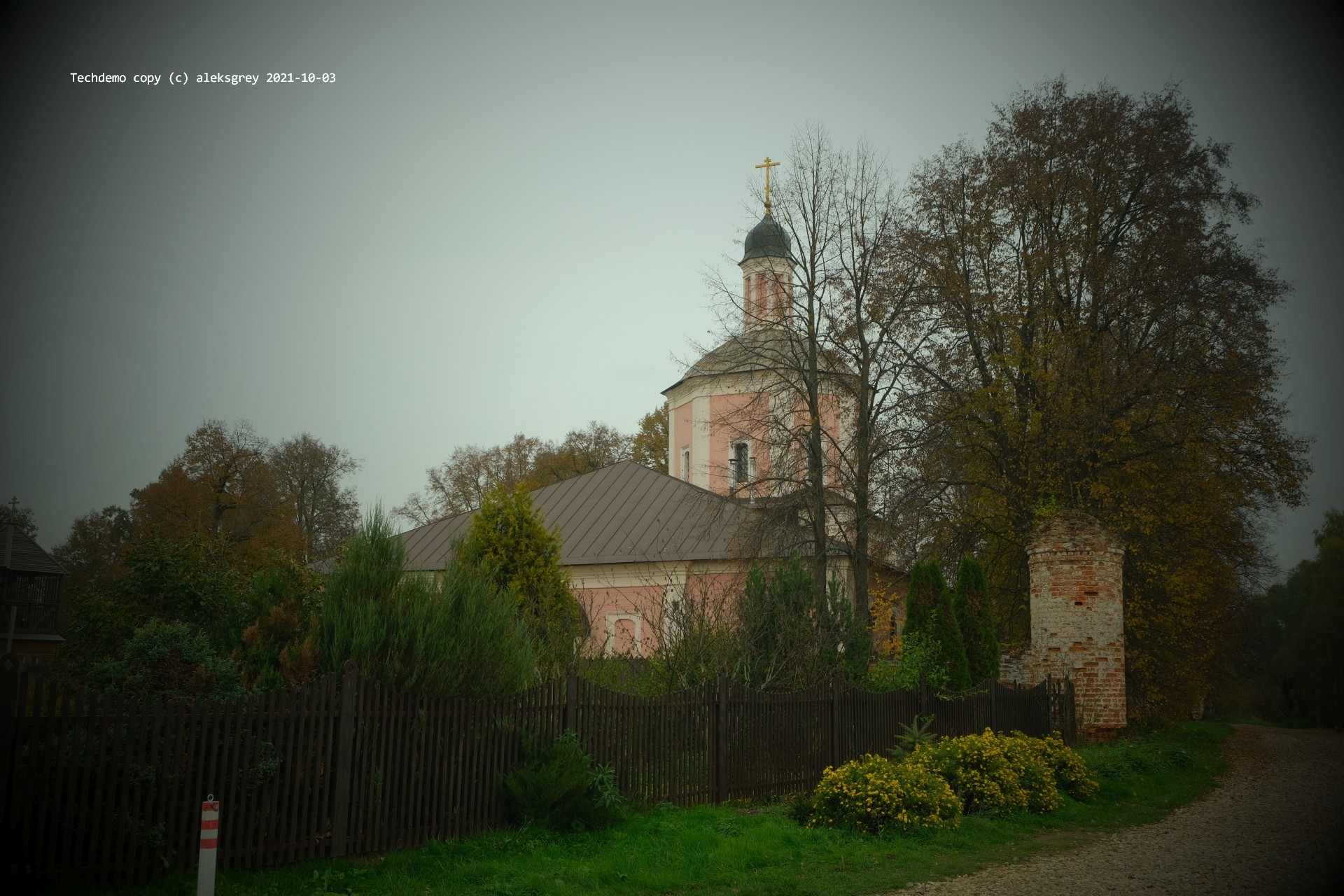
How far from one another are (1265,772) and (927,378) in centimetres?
966

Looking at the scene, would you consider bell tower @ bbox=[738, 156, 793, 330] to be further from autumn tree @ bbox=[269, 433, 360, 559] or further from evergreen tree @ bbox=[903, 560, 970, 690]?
autumn tree @ bbox=[269, 433, 360, 559]

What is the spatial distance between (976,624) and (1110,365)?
5627 mm

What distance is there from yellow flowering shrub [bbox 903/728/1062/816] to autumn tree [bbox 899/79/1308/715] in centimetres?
739

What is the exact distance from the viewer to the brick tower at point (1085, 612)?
610 inches

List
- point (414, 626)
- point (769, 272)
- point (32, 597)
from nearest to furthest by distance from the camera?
point (414, 626), point (769, 272), point (32, 597)

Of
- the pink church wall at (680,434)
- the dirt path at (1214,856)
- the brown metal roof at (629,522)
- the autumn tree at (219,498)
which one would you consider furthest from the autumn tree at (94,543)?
the dirt path at (1214,856)

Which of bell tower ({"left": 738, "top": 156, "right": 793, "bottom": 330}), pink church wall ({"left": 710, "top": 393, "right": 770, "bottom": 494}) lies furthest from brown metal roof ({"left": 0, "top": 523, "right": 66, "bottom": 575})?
bell tower ({"left": 738, "top": 156, "right": 793, "bottom": 330})

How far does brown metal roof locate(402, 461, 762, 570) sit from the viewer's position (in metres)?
25.1

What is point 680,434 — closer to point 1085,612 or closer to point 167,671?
point 1085,612

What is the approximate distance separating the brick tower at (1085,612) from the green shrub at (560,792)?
9.53 m

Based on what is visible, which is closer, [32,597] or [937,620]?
[937,620]

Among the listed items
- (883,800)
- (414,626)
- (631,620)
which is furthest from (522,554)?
(883,800)

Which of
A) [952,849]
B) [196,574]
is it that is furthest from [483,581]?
[952,849]

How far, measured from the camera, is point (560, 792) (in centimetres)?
862
